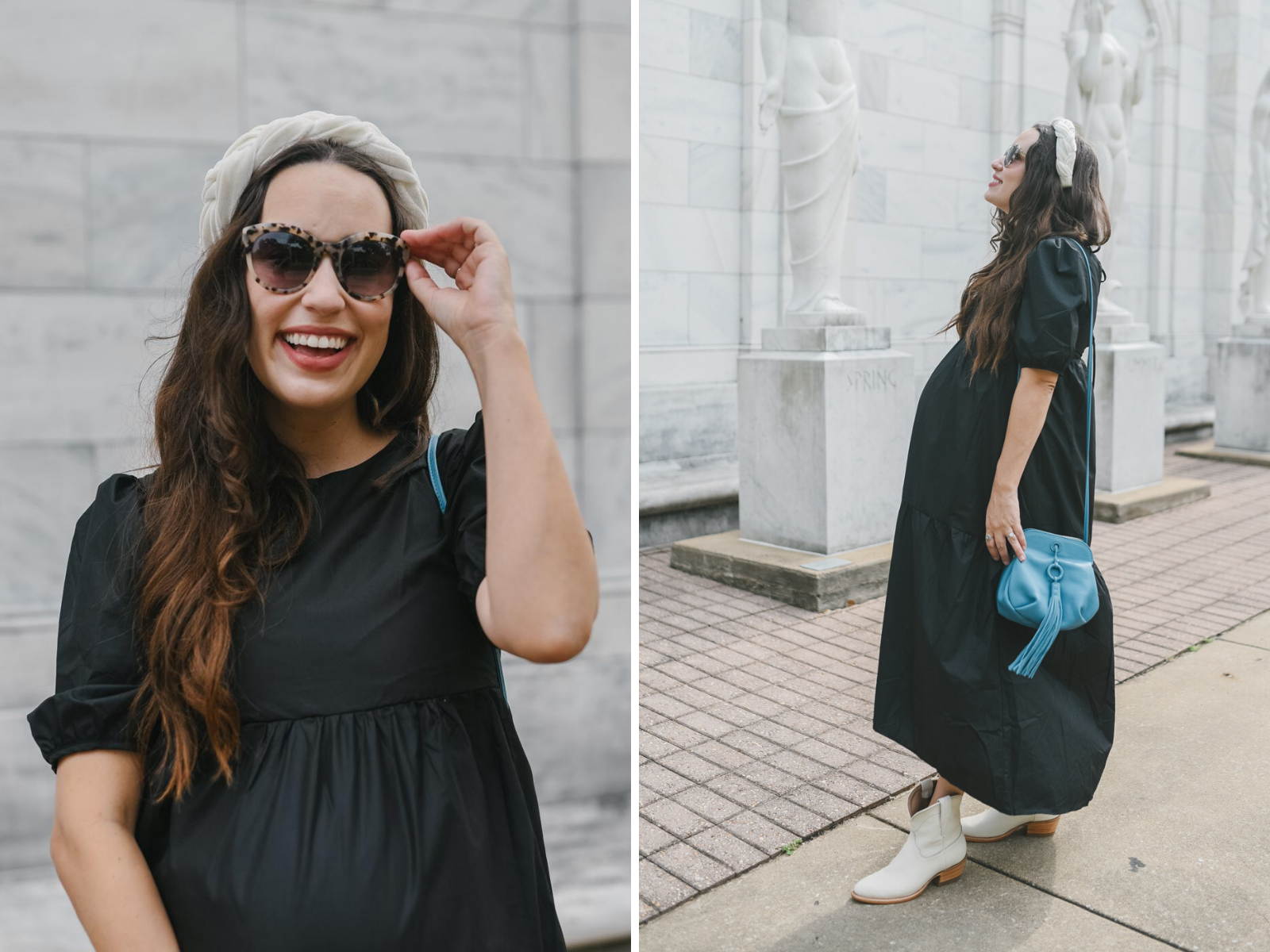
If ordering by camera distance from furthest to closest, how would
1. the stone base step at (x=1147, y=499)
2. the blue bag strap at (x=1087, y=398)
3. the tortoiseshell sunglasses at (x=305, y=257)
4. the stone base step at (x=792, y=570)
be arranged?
the stone base step at (x=1147, y=499) → the stone base step at (x=792, y=570) → the blue bag strap at (x=1087, y=398) → the tortoiseshell sunglasses at (x=305, y=257)

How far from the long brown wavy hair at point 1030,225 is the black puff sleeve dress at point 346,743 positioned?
185 centimetres

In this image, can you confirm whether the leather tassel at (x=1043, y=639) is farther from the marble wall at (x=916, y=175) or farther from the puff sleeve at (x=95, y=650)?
the marble wall at (x=916, y=175)

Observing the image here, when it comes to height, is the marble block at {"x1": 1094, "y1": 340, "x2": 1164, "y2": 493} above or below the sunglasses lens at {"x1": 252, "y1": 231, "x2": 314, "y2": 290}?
below

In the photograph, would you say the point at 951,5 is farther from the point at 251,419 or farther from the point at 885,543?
the point at 251,419

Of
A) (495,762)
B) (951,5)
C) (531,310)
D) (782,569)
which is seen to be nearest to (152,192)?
(531,310)

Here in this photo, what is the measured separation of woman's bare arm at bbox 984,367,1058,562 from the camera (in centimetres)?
279

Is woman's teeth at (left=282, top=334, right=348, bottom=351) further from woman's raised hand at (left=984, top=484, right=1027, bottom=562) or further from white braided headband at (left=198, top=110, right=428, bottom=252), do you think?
woman's raised hand at (left=984, top=484, right=1027, bottom=562)

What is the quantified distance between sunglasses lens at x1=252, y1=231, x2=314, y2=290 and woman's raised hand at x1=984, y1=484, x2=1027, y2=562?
194 centimetres

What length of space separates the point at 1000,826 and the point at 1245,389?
983 centimetres

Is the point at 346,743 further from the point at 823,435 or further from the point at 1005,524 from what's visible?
A: the point at 823,435

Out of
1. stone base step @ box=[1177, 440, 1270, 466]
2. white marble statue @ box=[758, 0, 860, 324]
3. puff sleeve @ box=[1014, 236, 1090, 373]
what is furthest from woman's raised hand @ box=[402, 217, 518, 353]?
stone base step @ box=[1177, 440, 1270, 466]

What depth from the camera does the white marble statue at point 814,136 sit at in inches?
245

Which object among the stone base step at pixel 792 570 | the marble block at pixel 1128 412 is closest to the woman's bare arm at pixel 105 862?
the stone base step at pixel 792 570

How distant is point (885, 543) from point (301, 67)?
436 cm
